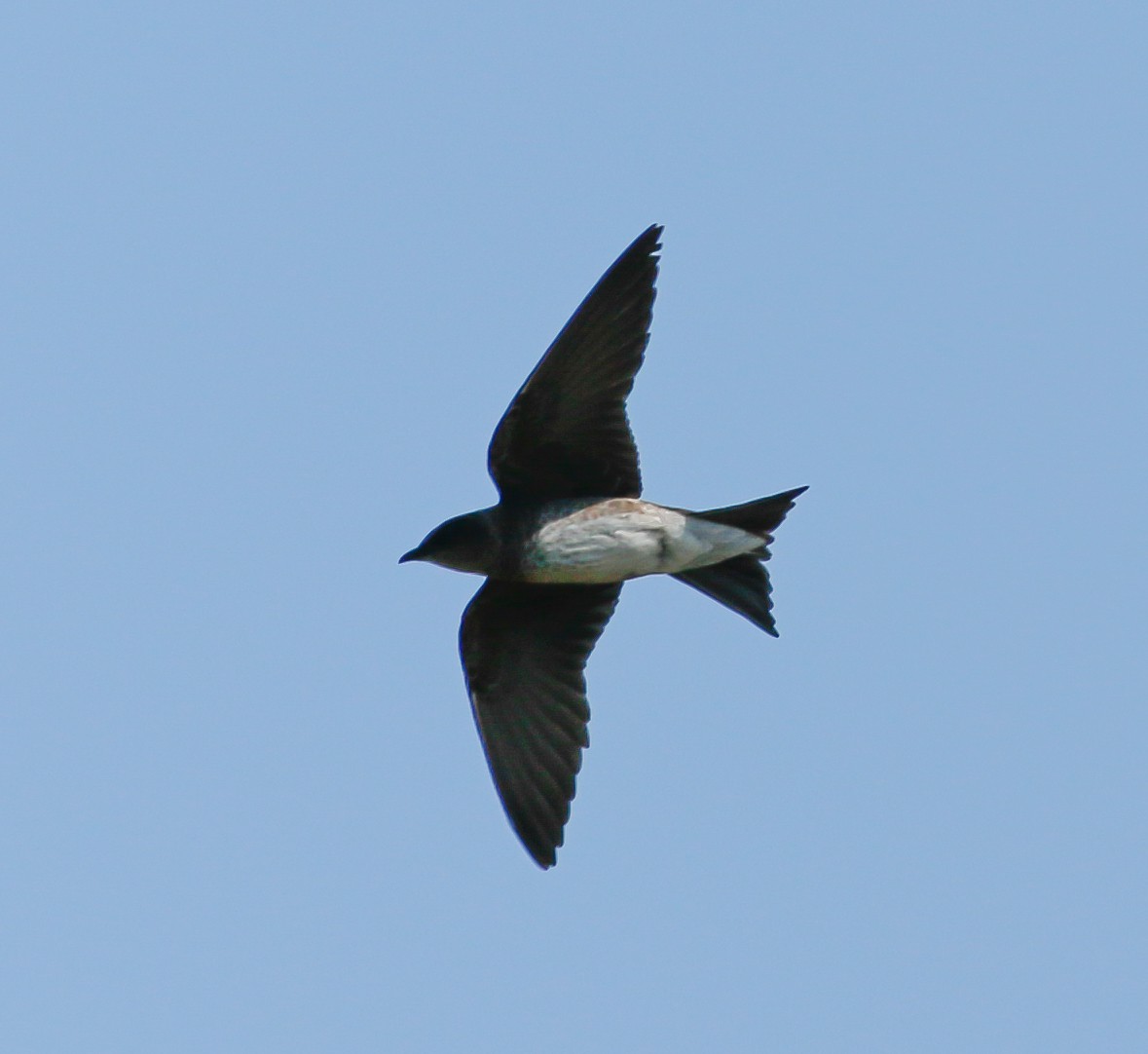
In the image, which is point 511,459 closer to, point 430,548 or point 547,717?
point 430,548

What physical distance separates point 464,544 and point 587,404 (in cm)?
78

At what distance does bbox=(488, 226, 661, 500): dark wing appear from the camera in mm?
8719

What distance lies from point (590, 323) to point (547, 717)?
1792mm

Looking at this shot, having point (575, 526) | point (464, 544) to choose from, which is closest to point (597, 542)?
point (575, 526)

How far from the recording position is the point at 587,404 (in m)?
8.85

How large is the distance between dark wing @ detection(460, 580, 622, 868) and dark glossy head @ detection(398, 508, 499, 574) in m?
0.41

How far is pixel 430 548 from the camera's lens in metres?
8.91

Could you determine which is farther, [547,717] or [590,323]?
[547,717]

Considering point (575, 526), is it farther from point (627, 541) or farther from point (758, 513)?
point (758, 513)

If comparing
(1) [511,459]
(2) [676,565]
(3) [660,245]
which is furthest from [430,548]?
(3) [660,245]

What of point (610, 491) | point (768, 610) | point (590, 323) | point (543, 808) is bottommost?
point (543, 808)

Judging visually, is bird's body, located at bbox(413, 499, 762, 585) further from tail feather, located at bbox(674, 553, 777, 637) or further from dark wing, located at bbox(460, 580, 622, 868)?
dark wing, located at bbox(460, 580, 622, 868)

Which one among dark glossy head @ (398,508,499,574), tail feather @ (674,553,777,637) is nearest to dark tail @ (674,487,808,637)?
tail feather @ (674,553,777,637)

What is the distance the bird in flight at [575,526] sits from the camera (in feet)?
28.7
